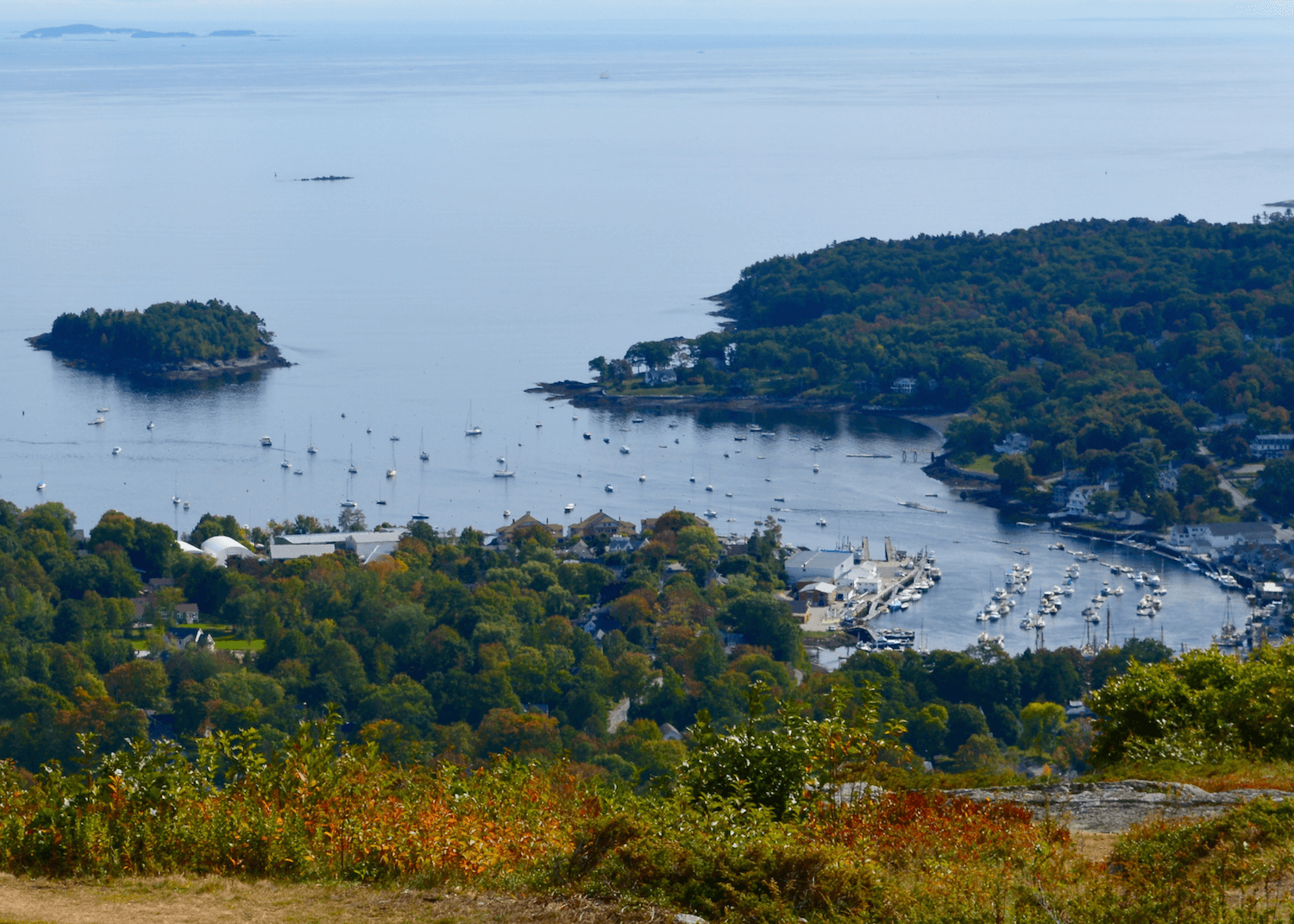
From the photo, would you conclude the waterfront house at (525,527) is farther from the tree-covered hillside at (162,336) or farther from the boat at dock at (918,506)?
the tree-covered hillside at (162,336)

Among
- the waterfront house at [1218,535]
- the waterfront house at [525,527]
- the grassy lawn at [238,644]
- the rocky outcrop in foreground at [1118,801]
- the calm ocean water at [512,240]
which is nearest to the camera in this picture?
the rocky outcrop in foreground at [1118,801]

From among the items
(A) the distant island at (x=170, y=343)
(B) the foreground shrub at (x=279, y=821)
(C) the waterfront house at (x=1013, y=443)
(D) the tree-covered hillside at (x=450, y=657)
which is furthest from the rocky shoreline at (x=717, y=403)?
(B) the foreground shrub at (x=279, y=821)

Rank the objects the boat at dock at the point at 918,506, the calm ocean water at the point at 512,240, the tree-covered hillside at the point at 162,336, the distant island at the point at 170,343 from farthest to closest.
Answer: the tree-covered hillside at the point at 162,336 < the distant island at the point at 170,343 < the calm ocean water at the point at 512,240 < the boat at dock at the point at 918,506

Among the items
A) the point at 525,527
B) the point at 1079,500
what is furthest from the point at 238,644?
the point at 1079,500

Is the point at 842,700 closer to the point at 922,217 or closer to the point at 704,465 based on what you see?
the point at 704,465

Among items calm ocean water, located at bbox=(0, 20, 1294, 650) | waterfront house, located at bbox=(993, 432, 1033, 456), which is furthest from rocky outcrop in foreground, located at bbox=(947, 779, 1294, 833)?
waterfront house, located at bbox=(993, 432, 1033, 456)

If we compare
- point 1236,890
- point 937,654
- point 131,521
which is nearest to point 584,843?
point 1236,890
